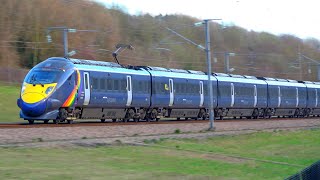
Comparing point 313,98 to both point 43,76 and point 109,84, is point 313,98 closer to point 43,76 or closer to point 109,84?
point 109,84

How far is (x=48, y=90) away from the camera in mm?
32719

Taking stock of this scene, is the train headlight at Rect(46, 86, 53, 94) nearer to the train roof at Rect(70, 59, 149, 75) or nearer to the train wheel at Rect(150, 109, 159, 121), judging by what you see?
the train roof at Rect(70, 59, 149, 75)

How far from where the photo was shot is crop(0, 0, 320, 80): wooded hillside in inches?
2891

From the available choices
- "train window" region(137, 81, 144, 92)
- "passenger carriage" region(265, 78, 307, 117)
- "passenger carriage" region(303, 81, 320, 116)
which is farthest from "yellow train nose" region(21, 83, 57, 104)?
"passenger carriage" region(303, 81, 320, 116)

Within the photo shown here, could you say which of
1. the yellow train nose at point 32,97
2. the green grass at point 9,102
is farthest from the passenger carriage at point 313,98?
the yellow train nose at point 32,97

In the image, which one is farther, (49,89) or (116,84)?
(116,84)

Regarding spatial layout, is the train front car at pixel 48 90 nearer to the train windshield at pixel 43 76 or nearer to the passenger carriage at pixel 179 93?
the train windshield at pixel 43 76

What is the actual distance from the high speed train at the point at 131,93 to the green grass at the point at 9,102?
1506cm

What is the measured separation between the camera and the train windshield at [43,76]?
33.2m

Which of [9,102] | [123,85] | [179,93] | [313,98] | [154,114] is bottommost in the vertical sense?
[154,114]

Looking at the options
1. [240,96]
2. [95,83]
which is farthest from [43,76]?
[240,96]

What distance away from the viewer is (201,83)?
162ft

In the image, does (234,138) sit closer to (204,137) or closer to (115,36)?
(204,137)

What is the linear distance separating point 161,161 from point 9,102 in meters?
43.0
